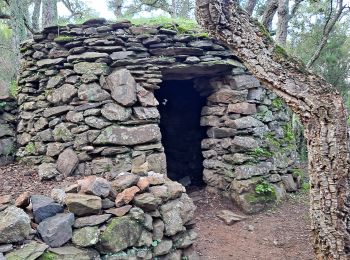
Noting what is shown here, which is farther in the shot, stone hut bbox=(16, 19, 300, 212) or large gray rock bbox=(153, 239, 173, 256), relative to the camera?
stone hut bbox=(16, 19, 300, 212)

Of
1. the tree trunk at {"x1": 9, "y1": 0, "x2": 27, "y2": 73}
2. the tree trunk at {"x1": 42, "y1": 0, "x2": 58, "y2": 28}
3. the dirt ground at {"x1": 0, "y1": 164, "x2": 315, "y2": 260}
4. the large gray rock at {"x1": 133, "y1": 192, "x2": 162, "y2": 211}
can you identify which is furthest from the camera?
the tree trunk at {"x1": 42, "y1": 0, "x2": 58, "y2": 28}

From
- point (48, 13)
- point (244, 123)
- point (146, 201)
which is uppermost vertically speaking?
point (48, 13)

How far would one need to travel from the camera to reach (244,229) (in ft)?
15.0

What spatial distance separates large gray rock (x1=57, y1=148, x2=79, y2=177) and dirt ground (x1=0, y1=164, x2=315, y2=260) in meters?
0.15

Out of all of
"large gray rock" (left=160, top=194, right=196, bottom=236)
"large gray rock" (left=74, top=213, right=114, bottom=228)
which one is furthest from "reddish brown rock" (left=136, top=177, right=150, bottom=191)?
"large gray rock" (left=74, top=213, right=114, bottom=228)

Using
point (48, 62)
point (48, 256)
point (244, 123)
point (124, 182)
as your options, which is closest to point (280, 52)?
point (124, 182)

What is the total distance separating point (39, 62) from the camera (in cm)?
484

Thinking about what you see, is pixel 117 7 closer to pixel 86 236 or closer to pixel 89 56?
pixel 89 56

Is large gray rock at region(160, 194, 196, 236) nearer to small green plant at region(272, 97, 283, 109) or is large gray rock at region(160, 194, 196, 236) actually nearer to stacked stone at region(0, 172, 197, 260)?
stacked stone at region(0, 172, 197, 260)

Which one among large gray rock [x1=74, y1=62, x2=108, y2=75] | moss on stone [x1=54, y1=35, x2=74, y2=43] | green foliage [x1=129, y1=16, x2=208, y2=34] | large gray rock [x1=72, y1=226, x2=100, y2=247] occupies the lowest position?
large gray rock [x1=72, y1=226, x2=100, y2=247]

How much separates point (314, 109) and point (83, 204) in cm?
199

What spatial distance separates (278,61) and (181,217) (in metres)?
1.79

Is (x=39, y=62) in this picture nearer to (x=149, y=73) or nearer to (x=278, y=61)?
(x=149, y=73)

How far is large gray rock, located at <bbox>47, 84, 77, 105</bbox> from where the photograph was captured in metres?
4.56
